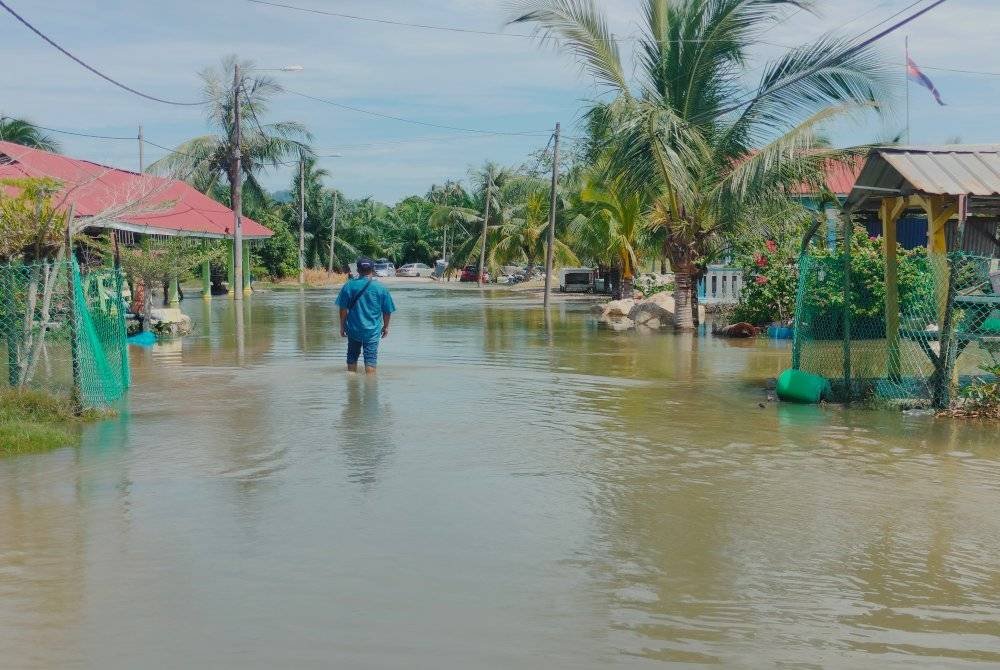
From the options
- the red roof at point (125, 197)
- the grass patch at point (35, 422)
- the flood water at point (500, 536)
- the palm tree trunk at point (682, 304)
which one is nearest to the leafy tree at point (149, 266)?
the red roof at point (125, 197)

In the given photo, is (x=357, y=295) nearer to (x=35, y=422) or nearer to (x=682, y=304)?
(x=35, y=422)

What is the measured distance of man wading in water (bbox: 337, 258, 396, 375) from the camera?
1402cm

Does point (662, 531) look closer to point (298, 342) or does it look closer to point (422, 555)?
point (422, 555)

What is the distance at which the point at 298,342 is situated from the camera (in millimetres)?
20938

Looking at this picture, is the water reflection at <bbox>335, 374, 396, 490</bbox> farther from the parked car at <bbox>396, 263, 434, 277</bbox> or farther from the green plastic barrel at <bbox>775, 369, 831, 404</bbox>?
the parked car at <bbox>396, 263, 434, 277</bbox>

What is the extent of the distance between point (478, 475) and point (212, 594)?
128 inches

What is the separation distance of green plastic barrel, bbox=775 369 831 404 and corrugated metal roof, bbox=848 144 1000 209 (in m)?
2.14

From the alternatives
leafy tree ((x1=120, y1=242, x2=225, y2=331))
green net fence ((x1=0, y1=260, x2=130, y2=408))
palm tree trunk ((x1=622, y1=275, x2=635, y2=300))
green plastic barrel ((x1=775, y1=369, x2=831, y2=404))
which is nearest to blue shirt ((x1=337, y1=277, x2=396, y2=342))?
green net fence ((x1=0, y1=260, x2=130, y2=408))

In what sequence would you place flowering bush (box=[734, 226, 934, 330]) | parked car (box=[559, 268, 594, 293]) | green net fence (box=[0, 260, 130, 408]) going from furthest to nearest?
parked car (box=[559, 268, 594, 293])
flowering bush (box=[734, 226, 934, 330])
green net fence (box=[0, 260, 130, 408])

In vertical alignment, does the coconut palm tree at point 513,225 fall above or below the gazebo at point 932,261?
above

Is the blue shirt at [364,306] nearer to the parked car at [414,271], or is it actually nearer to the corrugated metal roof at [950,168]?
the corrugated metal roof at [950,168]

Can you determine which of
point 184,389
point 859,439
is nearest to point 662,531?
point 859,439

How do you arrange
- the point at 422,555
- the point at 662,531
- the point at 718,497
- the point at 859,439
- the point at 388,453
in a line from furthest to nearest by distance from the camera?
the point at 859,439 < the point at 388,453 < the point at 718,497 < the point at 662,531 < the point at 422,555

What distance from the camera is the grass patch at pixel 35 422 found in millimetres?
9195
